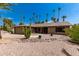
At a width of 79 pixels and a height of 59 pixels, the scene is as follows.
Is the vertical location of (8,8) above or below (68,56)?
above

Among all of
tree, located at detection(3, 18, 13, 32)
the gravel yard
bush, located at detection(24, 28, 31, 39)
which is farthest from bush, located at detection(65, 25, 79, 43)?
tree, located at detection(3, 18, 13, 32)

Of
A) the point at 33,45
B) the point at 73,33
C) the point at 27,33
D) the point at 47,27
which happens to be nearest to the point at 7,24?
the point at 27,33

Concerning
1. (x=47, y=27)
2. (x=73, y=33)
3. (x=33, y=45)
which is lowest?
(x=33, y=45)

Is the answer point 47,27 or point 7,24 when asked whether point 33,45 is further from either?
point 7,24

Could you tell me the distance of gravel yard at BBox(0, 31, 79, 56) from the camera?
6.86 meters

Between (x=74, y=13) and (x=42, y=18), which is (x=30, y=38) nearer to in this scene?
(x=42, y=18)

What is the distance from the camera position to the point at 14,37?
7098mm

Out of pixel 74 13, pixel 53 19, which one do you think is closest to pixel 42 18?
pixel 53 19

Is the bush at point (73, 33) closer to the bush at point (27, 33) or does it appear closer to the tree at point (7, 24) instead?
the bush at point (27, 33)

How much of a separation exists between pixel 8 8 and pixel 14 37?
62 centimetres

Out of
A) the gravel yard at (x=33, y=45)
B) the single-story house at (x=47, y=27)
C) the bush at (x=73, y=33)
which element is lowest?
the gravel yard at (x=33, y=45)

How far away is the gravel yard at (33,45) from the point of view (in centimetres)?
686

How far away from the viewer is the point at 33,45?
6988 millimetres

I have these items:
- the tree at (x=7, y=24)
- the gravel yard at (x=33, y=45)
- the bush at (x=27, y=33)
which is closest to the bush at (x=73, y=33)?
the gravel yard at (x=33, y=45)
